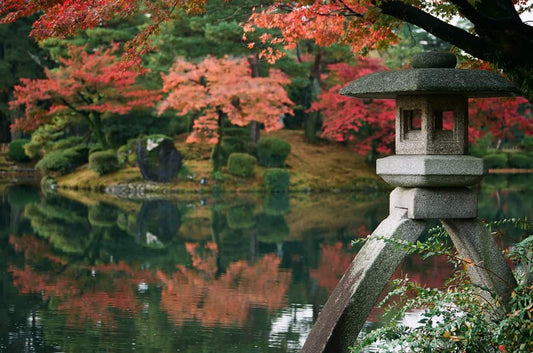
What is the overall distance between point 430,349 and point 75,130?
29303mm

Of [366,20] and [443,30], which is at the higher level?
[366,20]

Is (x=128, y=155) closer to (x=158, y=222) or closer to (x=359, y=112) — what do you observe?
(x=359, y=112)

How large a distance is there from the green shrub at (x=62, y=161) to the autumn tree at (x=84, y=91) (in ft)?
4.02

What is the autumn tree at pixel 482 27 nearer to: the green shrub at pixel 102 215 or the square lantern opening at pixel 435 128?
the square lantern opening at pixel 435 128

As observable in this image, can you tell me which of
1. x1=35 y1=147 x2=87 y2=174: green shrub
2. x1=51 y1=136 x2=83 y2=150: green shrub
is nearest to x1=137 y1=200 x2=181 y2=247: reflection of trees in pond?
x1=35 y1=147 x2=87 y2=174: green shrub

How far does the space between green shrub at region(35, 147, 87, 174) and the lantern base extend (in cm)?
2126

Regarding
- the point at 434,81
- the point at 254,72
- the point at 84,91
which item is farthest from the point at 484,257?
the point at 84,91

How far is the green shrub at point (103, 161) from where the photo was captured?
22.6 m

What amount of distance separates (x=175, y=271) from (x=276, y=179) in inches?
501

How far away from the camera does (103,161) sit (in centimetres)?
2270

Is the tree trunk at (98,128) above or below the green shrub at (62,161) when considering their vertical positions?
above

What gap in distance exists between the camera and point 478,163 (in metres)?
4.62

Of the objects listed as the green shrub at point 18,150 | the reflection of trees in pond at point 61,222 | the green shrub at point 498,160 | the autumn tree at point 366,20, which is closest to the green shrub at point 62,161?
the green shrub at point 18,150

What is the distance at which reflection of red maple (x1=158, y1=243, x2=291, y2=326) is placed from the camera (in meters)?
7.09
